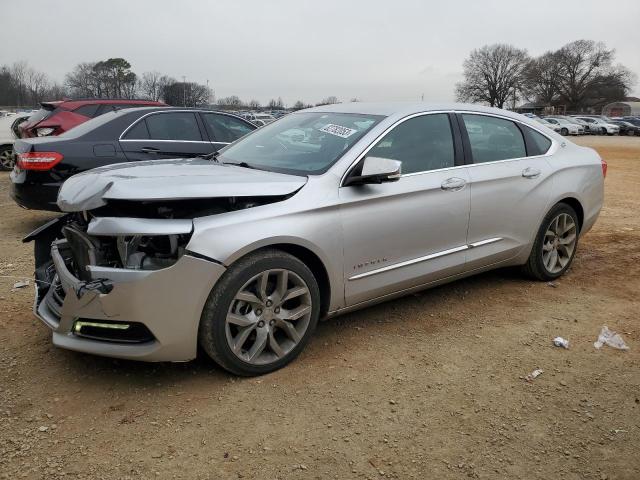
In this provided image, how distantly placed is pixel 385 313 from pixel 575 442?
68.4 inches

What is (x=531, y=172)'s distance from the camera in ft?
14.8

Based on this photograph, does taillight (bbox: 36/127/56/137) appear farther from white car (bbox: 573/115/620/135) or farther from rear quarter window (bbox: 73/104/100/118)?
white car (bbox: 573/115/620/135)

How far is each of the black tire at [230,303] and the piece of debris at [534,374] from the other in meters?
1.43

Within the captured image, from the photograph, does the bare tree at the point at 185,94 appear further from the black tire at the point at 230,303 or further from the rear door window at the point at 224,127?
the black tire at the point at 230,303

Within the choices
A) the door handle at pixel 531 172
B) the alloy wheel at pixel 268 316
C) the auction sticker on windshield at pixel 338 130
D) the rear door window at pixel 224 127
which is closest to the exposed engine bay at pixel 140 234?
the alloy wheel at pixel 268 316

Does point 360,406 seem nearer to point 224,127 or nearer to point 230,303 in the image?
point 230,303

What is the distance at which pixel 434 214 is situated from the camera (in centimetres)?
382

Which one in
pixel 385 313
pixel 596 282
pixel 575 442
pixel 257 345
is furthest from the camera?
pixel 596 282

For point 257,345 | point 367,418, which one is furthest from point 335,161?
point 367,418

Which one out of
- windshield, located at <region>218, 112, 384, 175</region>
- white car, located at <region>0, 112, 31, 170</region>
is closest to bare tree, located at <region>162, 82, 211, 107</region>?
white car, located at <region>0, 112, 31, 170</region>

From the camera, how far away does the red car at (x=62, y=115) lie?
8.97 meters

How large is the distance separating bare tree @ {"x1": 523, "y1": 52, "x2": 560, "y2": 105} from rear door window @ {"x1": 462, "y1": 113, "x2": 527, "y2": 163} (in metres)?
96.7

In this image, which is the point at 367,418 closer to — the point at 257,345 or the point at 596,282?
the point at 257,345

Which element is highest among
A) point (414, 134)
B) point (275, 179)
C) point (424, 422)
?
point (414, 134)
